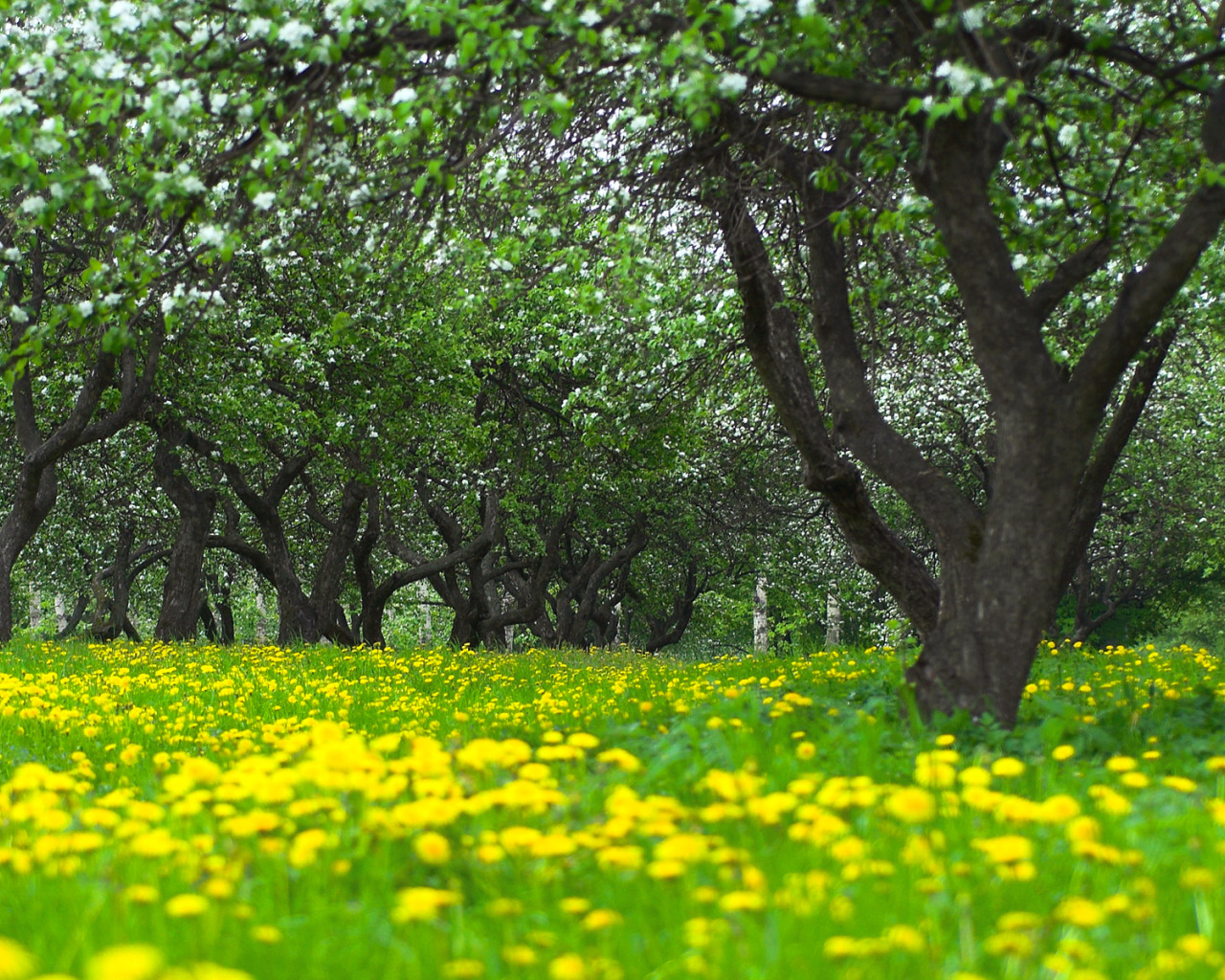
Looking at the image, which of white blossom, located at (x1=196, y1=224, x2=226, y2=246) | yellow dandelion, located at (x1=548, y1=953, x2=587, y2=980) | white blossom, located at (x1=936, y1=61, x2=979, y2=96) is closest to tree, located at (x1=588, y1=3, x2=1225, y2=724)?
white blossom, located at (x1=936, y1=61, x2=979, y2=96)

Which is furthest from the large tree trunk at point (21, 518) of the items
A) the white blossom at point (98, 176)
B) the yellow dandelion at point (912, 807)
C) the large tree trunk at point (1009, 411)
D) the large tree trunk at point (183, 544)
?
the yellow dandelion at point (912, 807)

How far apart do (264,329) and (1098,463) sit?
1071 cm

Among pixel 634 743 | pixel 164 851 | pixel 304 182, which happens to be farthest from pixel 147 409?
pixel 164 851

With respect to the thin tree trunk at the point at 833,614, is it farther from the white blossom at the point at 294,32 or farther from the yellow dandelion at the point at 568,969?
the yellow dandelion at the point at 568,969

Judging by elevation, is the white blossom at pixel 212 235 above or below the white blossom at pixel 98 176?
below

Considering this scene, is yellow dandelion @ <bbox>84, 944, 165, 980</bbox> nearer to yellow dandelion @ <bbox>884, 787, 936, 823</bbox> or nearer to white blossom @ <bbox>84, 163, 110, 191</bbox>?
yellow dandelion @ <bbox>884, 787, 936, 823</bbox>

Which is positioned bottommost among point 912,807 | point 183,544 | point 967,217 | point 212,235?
point 912,807

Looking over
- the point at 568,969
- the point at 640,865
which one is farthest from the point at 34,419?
the point at 568,969

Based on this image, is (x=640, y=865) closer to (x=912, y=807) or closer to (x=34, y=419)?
(x=912, y=807)

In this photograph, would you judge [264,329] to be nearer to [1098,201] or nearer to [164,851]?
[1098,201]

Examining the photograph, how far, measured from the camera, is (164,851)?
109 inches

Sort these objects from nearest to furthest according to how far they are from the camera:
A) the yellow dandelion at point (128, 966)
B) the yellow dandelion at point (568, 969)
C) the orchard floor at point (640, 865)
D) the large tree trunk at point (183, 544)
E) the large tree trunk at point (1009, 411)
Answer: the yellow dandelion at point (128, 966)
the yellow dandelion at point (568, 969)
the orchard floor at point (640, 865)
the large tree trunk at point (1009, 411)
the large tree trunk at point (183, 544)

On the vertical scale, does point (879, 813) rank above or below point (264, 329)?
below

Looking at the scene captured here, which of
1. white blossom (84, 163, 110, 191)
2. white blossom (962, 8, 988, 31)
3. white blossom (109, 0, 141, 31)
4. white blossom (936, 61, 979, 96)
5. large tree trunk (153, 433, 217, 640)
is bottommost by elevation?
large tree trunk (153, 433, 217, 640)
